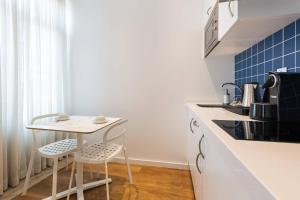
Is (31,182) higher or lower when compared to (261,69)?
lower

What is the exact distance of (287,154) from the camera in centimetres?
55

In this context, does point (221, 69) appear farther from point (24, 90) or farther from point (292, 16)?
point (24, 90)

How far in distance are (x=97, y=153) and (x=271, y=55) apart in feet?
5.41

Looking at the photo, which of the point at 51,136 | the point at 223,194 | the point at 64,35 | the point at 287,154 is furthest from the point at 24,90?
the point at 287,154

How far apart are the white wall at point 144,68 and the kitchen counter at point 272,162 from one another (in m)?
1.80

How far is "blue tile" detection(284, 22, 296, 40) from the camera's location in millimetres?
1202

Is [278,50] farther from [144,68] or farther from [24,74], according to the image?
[24,74]

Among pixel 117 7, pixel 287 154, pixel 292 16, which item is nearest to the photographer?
pixel 287 154

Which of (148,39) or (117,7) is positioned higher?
(117,7)

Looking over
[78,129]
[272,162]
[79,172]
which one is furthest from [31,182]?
[272,162]

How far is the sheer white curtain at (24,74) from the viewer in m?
1.86

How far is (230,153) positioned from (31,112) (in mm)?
2249

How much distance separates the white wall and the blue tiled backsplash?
39 centimetres

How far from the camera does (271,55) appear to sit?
4.85 feet
